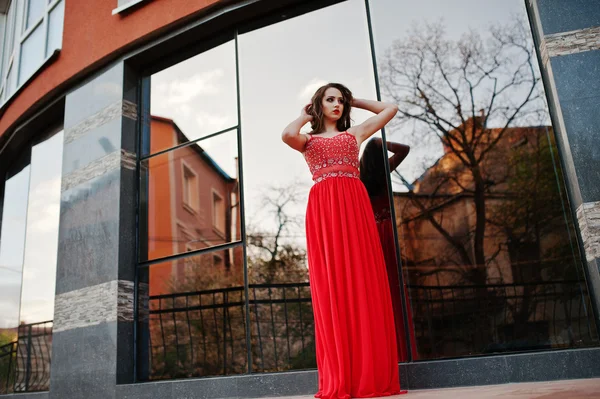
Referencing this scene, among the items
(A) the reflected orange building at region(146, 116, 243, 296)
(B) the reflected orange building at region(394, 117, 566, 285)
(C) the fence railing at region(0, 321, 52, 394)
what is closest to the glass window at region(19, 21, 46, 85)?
(A) the reflected orange building at region(146, 116, 243, 296)

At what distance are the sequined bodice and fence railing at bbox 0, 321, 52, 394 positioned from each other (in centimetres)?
450

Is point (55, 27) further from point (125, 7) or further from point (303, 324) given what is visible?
point (303, 324)

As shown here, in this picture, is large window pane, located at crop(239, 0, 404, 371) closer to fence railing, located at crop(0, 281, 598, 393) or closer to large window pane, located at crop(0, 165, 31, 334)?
fence railing, located at crop(0, 281, 598, 393)

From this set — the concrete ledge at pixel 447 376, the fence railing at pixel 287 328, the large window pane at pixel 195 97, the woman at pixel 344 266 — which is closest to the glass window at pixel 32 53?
the large window pane at pixel 195 97

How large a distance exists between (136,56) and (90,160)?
4.10 feet

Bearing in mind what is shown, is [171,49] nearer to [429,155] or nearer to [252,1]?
[252,1]

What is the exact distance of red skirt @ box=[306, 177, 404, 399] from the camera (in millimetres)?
3623

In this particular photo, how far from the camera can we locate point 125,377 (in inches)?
210

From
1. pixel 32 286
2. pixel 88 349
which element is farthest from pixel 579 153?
pixel 32 286

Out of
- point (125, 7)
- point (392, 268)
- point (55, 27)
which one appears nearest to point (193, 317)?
point (392, 268)

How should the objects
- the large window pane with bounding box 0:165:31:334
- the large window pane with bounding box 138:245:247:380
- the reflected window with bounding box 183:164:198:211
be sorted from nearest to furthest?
1. the large window pane with bounding box 138:245:247:380
2. the reflected window with bounding box 183:164:198:211
3. the large window pane with bounding box 0:165:31:334

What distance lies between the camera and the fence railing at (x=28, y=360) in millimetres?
6730

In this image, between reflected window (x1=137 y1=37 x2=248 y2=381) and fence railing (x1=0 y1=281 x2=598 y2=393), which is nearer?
reflected window (x1=137 y1=37 x2=248 y2=381)

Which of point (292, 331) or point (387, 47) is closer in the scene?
point (387, 47)
